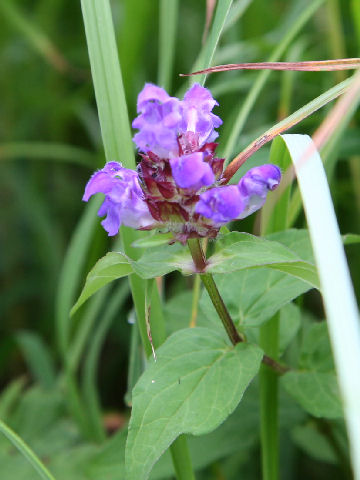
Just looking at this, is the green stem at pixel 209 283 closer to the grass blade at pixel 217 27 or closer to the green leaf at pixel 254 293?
the green leaf at pixel 254 293

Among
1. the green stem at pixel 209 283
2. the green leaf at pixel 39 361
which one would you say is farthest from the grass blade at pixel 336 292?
the green leaf at pixel 39 361

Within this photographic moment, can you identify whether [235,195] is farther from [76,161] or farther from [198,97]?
[76,161]

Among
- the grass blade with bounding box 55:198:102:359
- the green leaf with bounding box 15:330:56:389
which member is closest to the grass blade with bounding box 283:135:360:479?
the grass blade with bounding box 55:198:102:359

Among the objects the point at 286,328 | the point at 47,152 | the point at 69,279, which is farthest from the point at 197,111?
the point at 47,152

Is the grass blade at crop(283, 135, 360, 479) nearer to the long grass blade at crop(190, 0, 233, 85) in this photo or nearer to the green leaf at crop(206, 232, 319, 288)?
the green leaf at crop(206, 232, 319, 288)

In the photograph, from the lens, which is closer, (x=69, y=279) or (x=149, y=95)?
(x=149, y=95)

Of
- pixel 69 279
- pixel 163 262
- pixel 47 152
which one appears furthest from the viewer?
pixel 47 152

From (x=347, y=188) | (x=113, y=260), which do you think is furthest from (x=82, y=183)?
(x=113, y=260)
